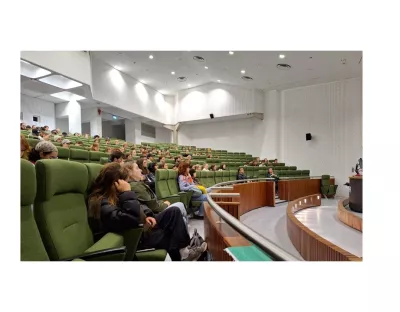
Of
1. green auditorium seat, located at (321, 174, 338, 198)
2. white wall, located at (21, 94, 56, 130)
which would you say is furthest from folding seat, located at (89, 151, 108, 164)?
green auditorium seat, located at (321, 174, 338, 198)

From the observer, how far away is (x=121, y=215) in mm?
592

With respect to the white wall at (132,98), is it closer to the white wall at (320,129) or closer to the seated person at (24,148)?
the seated person at (24,148)

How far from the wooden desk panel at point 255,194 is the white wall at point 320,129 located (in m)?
0.42

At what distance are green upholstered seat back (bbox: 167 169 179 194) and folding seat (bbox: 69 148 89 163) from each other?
0.46 metres

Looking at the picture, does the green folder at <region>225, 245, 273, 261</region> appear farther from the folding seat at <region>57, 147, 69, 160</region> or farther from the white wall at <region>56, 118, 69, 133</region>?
the white wall at <region>56, 118, 69, 133</region>

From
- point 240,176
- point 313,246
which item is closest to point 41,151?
point 313,246

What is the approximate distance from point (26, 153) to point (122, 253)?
0.42m

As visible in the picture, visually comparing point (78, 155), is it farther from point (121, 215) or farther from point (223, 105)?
point (223, 105)

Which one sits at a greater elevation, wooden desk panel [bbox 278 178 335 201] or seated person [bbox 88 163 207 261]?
seated person [bbox 88 163 207 261]

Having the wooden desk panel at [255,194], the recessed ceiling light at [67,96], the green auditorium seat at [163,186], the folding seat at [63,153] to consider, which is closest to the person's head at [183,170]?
the green auditorium seat at [163,186]

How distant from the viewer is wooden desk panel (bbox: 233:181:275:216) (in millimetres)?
1766
